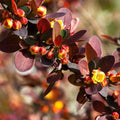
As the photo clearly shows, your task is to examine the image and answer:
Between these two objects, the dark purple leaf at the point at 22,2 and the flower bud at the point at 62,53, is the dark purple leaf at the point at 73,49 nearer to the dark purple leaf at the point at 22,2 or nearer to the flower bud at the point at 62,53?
the flower bud at the point at 62,53

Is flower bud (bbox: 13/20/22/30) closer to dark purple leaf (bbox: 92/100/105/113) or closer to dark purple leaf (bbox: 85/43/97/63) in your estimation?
dark purple leaf (bbox: 85/43/97/63)

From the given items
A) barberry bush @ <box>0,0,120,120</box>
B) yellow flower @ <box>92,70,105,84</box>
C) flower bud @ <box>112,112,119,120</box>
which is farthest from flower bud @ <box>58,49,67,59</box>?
flower bud @ <box>112,112,119,120</box>

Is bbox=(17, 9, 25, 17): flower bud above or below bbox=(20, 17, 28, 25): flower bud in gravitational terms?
above

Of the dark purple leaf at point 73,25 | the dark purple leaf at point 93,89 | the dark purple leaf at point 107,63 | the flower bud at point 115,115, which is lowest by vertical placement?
the flower bud at point 115,115

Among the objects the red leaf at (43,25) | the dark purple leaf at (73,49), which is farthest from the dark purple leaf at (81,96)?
the red leaf at (43,25)

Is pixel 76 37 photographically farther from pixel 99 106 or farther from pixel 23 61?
pixel 99 106

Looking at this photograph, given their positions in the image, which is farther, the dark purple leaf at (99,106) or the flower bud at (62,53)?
the dark purple leaf at (99,106)

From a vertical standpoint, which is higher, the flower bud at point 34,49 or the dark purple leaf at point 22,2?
the dark purple leaf at point 22,2
